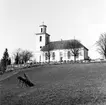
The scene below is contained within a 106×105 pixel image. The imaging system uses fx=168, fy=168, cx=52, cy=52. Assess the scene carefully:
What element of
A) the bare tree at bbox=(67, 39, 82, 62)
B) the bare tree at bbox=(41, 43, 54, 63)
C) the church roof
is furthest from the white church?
the bare tree at bbox=(67, 39, 82, 62)

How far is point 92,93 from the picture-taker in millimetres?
13242

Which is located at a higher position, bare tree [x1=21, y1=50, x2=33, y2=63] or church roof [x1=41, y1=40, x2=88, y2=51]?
church roof [x1=41, y1=40, x2=88, y2=51]

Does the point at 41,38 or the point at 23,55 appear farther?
the point at 23,55

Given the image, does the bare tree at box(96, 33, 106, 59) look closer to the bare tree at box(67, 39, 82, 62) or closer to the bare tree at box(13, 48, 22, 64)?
the bare tree at box(67, 39, 82, 62)

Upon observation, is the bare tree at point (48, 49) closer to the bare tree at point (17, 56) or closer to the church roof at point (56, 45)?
the church roof at point (56, 45)

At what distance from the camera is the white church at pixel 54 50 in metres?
59.7

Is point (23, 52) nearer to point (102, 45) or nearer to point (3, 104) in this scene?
point (102, 45)

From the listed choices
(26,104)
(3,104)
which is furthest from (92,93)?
(3,104)

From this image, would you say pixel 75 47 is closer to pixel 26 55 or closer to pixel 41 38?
pixel 41 38

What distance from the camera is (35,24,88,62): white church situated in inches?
2351

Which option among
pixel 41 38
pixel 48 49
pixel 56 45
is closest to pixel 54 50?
pixel 48 49

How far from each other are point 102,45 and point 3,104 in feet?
154

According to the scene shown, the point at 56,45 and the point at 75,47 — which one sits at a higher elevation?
the point at 56,45

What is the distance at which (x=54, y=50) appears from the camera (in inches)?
2472
